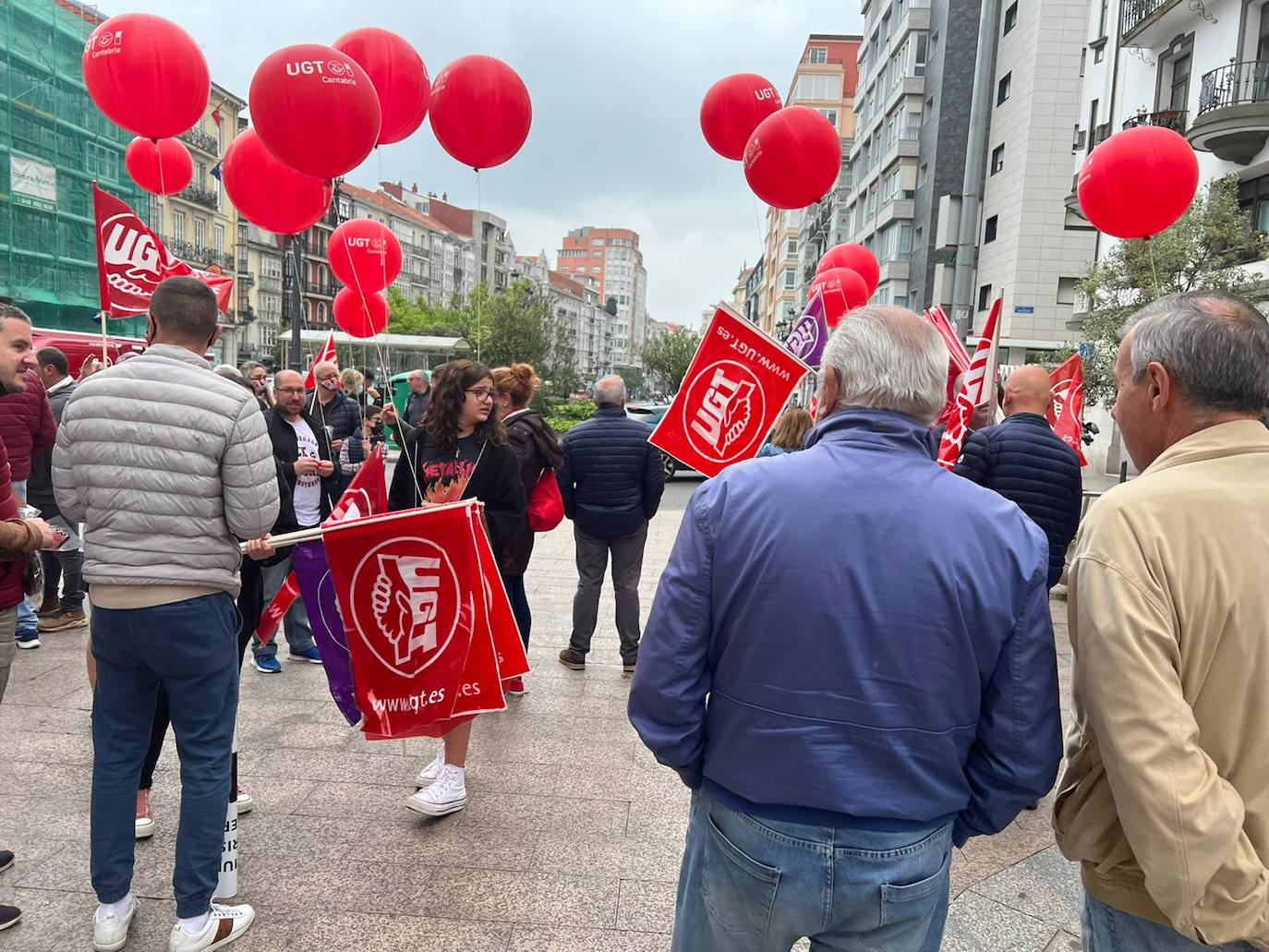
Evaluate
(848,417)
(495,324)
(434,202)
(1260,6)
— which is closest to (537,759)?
(848,417)

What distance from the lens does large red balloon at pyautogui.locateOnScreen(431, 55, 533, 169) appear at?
615 cm

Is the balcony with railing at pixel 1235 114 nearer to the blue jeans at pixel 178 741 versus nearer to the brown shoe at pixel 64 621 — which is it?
the brown shoe at pixel 64 621

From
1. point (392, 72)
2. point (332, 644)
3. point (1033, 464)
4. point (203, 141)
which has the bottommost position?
point (332, 644)

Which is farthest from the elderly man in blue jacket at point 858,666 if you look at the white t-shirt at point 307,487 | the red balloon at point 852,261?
the red balloon at point 852,261

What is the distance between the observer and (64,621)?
20.5ft

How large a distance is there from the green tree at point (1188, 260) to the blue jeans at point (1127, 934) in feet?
46.5

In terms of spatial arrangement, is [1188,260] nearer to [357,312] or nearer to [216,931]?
[357,312]

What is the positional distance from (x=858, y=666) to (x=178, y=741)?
2.31 meters

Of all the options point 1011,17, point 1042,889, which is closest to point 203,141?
point 1011,17

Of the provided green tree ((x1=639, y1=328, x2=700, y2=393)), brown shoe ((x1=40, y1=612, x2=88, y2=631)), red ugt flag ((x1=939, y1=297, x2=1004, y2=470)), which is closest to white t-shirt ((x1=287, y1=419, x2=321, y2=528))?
brown shoe ((x1=40, y1=612, x2=88, y2=631))

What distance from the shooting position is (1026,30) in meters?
32.1

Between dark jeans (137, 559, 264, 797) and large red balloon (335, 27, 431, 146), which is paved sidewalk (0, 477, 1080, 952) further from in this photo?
large red balloon (335, 27, 431, 146)

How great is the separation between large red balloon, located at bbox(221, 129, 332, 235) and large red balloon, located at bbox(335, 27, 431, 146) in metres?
0.71

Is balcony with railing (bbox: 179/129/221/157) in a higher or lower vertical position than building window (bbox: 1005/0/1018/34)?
lower
